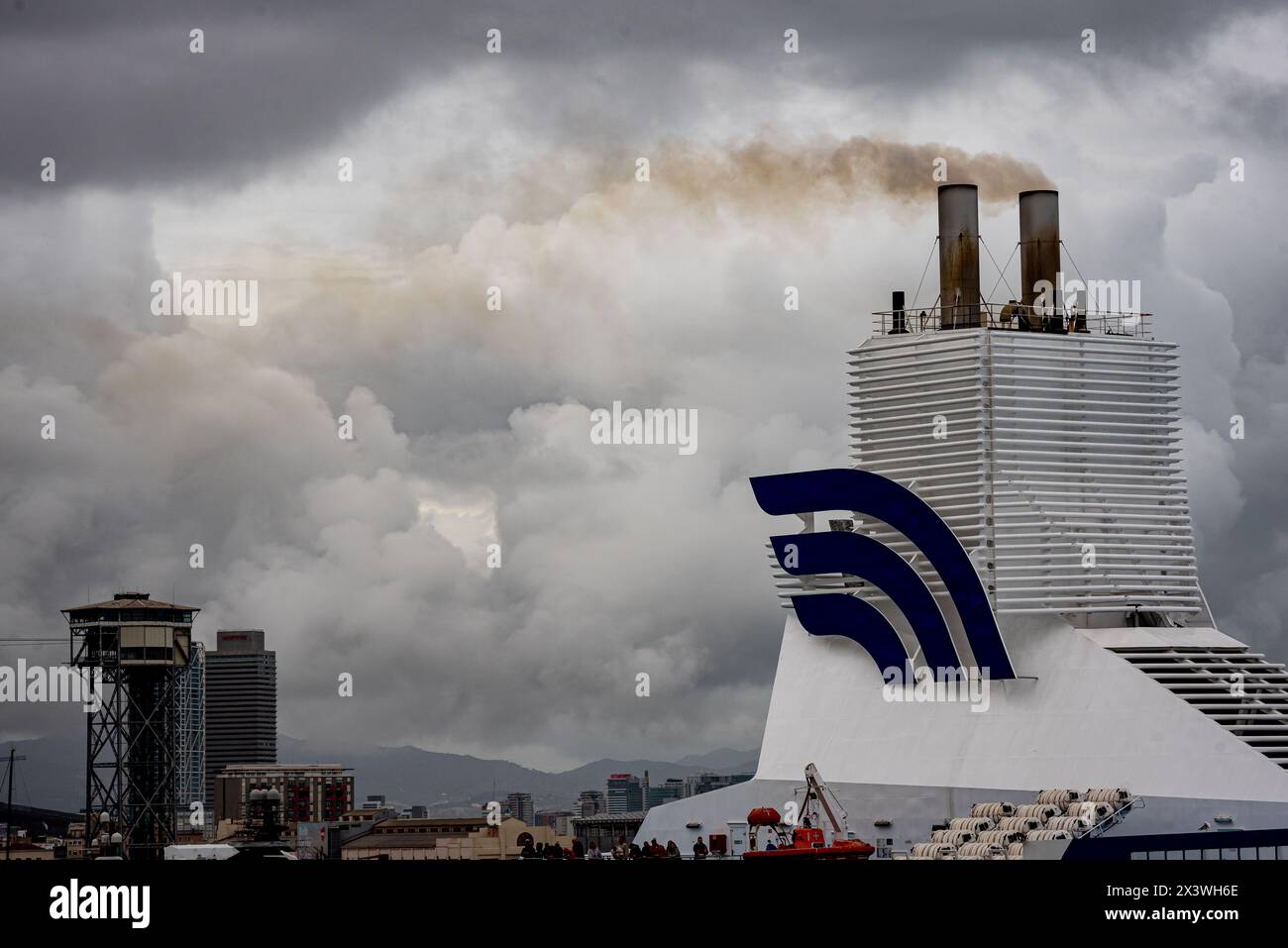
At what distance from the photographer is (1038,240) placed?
86.6 m

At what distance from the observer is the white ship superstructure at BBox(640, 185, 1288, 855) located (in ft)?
254

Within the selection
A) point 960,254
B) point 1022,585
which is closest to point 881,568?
point 1022,585

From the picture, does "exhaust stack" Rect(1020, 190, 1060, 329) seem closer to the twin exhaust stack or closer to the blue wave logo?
the twin exhaust stack

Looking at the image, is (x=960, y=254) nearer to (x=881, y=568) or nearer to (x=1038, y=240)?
(x=1038, y=240)

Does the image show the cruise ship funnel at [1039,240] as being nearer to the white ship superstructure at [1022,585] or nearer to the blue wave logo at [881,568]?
the white ship superstructure at [1022,585]

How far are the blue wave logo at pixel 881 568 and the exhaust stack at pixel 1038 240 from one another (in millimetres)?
10116

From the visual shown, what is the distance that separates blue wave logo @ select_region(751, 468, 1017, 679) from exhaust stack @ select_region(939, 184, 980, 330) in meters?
7.78

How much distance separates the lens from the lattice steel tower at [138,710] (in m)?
144

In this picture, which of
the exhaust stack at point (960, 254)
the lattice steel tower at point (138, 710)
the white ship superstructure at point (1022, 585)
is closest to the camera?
the white ship superstructure at point (1022, 585)

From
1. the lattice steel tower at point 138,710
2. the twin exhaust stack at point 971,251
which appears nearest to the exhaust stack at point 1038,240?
the twin exhaust stack at point 971,251

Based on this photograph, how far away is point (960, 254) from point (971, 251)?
44 cm
